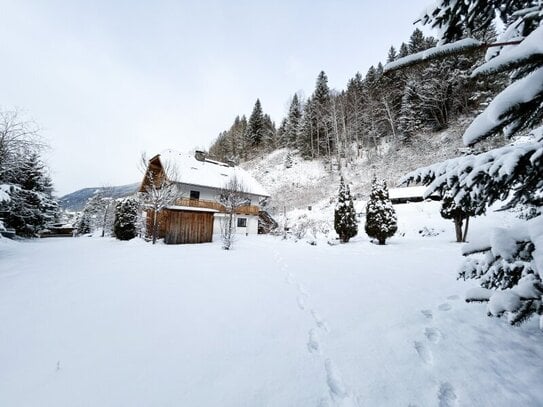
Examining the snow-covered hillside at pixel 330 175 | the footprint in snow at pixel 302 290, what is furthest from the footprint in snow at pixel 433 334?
the snow-covered hillside at pixel 330 175

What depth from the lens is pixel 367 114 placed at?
108ft

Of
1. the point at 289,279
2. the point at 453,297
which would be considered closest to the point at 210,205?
the point at 289,279

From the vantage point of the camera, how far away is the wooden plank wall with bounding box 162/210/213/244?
42.1 feet

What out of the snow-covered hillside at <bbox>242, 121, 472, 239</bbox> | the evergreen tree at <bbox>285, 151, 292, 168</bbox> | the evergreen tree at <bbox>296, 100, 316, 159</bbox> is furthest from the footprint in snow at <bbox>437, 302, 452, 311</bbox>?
the evergreen tree at <bbox>296, 100, 316, 159</bbox>

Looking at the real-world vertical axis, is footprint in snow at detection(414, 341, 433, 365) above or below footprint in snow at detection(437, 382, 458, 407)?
above

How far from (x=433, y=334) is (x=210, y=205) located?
19.2 m

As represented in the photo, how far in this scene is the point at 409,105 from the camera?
28.8m

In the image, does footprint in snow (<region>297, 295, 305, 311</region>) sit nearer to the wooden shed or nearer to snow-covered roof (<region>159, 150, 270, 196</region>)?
the wooden shed

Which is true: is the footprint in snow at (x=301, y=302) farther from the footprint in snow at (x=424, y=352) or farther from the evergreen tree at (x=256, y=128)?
the evergreen tree at (x=256, y=128)

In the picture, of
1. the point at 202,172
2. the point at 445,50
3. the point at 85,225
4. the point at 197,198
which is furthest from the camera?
the point at 85,225

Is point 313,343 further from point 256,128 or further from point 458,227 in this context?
point 256,128

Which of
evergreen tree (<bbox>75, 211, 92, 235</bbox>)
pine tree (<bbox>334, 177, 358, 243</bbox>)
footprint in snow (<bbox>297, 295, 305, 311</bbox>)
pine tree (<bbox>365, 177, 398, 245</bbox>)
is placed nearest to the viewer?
footprint in snow (<bbox>297, 295, 305, 311</bbox>)

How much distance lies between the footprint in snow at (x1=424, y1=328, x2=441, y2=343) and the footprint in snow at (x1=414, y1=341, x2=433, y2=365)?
19cm

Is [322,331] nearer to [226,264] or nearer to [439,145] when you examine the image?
[226,264]
